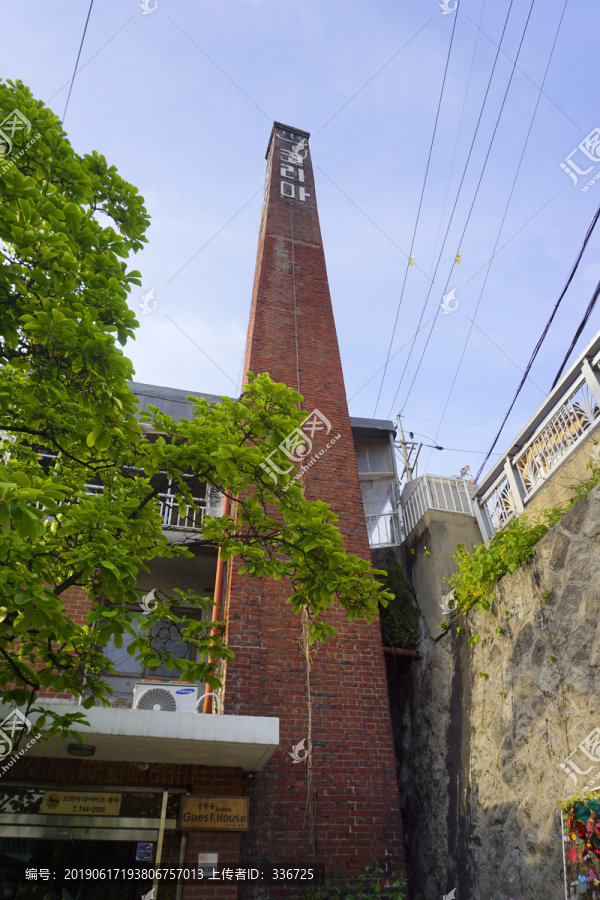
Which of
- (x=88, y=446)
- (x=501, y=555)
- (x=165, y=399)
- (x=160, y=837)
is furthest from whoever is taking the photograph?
(x=165, y=399)

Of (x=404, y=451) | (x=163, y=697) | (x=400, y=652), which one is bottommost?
(x=163, y=697)

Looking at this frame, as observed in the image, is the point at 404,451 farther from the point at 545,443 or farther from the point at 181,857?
the point at 181,857

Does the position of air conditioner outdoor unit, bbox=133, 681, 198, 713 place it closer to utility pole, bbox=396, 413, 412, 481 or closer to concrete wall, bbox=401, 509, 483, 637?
concrete wall, bbox=401, 509, 483, 637

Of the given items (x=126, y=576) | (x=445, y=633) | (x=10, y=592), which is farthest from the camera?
(x=445, y=633)

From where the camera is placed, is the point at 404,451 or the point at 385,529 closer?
the point at 385,529

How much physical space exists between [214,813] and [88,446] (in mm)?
4346

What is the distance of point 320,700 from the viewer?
743cm

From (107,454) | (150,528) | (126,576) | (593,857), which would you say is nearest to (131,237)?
(107,454)

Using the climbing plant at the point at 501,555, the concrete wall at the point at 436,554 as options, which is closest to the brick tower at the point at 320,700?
the concrete wall at the point at 436,554

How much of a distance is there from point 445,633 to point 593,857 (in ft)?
12.3

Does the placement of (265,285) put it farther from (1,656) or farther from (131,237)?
(1,656)

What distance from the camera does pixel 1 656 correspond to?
4262 mm

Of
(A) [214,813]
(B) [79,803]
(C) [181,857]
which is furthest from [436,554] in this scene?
(B) [79,803]

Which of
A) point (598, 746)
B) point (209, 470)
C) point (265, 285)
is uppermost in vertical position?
point (265, 285)
